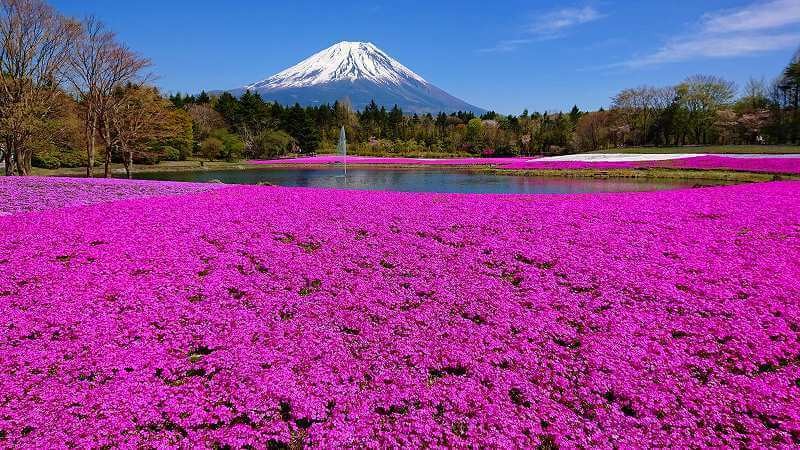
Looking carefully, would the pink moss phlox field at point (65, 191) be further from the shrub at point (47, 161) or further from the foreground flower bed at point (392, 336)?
the shrub at point (47, 161)

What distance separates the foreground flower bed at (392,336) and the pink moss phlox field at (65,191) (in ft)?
14.3

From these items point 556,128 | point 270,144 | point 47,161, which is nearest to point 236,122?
point 270,144

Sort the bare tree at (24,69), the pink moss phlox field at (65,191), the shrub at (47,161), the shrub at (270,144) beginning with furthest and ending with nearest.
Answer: the shrub at (270,144) < the shrub at (47,161) < the bare tree at (24,69) < the pink moss phlox field at (65,191)

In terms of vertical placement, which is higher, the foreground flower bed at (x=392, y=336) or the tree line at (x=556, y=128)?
the tree line at (x=556, y=128)

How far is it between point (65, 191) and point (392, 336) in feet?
62.7

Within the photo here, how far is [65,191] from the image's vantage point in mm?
19531

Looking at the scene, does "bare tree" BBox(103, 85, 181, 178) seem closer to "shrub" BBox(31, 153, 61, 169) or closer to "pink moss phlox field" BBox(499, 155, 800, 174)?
"shrub" BBox(31, 153, 61, 169)

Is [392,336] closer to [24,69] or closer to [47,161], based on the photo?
[24,69]

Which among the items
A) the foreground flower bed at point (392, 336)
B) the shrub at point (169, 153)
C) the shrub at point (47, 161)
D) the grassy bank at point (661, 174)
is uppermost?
the shrub at point (169, 153)

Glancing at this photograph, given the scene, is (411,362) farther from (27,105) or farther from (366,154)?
(366,154)

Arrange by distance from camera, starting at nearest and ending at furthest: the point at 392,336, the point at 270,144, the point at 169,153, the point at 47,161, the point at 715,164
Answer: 1. the point at 392,336
2. the point at 715,164
3. the point at 47,161
4. the point at 169,153
5. the point at 270,144

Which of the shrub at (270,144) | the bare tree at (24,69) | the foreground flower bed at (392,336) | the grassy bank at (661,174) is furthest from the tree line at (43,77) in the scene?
the shrub at (270,144)

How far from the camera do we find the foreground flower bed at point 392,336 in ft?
17.3

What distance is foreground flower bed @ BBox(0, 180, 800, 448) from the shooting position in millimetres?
5285
